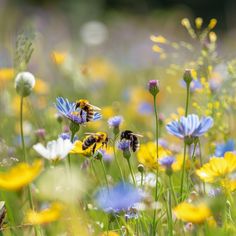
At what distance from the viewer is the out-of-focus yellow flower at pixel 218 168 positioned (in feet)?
3.84

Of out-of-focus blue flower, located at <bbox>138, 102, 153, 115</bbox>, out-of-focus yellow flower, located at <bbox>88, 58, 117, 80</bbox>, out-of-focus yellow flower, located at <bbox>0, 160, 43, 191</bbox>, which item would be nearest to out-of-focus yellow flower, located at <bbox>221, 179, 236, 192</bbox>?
out-of-focus yellow flower, located at <bbox>0, 160, 43, 191</bbox>

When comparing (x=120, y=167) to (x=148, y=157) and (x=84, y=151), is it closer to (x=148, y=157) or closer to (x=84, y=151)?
(x=148, y=157)

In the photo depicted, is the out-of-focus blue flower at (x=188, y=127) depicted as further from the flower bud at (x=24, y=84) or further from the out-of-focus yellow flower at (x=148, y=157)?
→ the flower bud at (x=24, y=84)

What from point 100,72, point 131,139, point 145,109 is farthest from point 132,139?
point 100,72

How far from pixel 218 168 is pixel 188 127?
0.39ft

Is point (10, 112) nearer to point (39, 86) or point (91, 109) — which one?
point (39, 86)

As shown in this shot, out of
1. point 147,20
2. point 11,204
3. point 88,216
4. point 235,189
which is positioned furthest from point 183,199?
point 147,20

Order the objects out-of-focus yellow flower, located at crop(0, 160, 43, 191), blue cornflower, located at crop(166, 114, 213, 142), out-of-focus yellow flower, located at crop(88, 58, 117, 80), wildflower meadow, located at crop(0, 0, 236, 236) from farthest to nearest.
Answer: out-of-focus yellow flower, located at crop(88, 58, 117, 80) < blue cornflower, located at crop(166, 114, 213, 142) < wildflower meadow, located at crop(0, 0, 236, 236) < out-of-focus yellow flower, located at crop(0, 160, 43, 191)

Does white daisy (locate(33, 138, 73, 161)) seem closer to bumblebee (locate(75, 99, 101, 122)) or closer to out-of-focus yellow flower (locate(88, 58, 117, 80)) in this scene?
bumblebee (locate(75, 99, 101, 122))

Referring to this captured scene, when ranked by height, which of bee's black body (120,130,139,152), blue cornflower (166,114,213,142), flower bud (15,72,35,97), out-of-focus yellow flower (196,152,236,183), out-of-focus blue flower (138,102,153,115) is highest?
flower bud (15,72,35,97)

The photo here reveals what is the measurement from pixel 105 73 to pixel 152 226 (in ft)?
9.98

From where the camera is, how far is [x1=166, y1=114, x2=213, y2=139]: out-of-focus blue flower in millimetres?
1265

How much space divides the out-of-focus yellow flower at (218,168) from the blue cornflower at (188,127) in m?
0.09

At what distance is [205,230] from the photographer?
1135 mm
